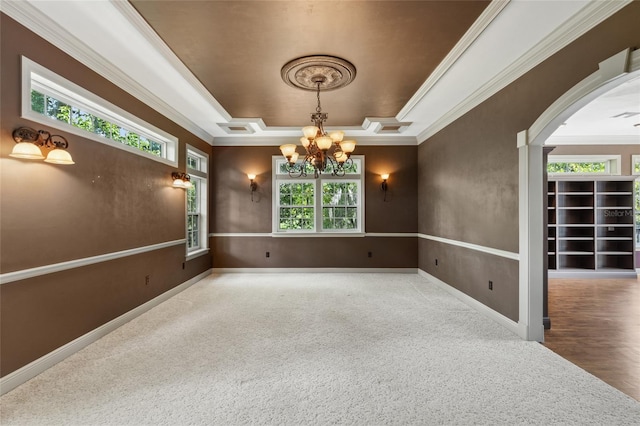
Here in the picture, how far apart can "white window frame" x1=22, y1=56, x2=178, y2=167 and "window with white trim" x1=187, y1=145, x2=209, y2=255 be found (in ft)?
4.99

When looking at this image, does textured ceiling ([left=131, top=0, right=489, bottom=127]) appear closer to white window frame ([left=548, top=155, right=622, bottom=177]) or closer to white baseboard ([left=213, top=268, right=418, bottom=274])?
white baseboard ([left=213, top=268, right=418, bottom=274])

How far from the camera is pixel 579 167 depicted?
676 cm

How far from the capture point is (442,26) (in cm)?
260

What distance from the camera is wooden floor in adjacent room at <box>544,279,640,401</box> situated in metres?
2.51

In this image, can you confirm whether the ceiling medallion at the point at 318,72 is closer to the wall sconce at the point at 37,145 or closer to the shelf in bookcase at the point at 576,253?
the wall sconce at the point at 37,145

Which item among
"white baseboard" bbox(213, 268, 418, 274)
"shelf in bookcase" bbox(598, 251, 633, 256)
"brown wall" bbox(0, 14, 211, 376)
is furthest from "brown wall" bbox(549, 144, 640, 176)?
"brown wall" bbox(0, 14, 211, 376)

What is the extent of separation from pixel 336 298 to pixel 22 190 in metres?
3.87

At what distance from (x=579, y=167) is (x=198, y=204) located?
8755mm

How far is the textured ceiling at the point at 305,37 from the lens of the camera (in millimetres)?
2363

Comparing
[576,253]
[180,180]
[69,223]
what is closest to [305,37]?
[69,223]

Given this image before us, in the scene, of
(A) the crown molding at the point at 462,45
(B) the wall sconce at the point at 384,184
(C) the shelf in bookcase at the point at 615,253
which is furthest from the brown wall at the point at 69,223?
(C) the shelf in bookcase at the point at 615,253

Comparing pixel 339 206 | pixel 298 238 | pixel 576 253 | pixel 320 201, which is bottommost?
pixel 576 253

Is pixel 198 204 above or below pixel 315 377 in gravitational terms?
above

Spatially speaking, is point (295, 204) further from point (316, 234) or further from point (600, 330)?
point (600, 330)
